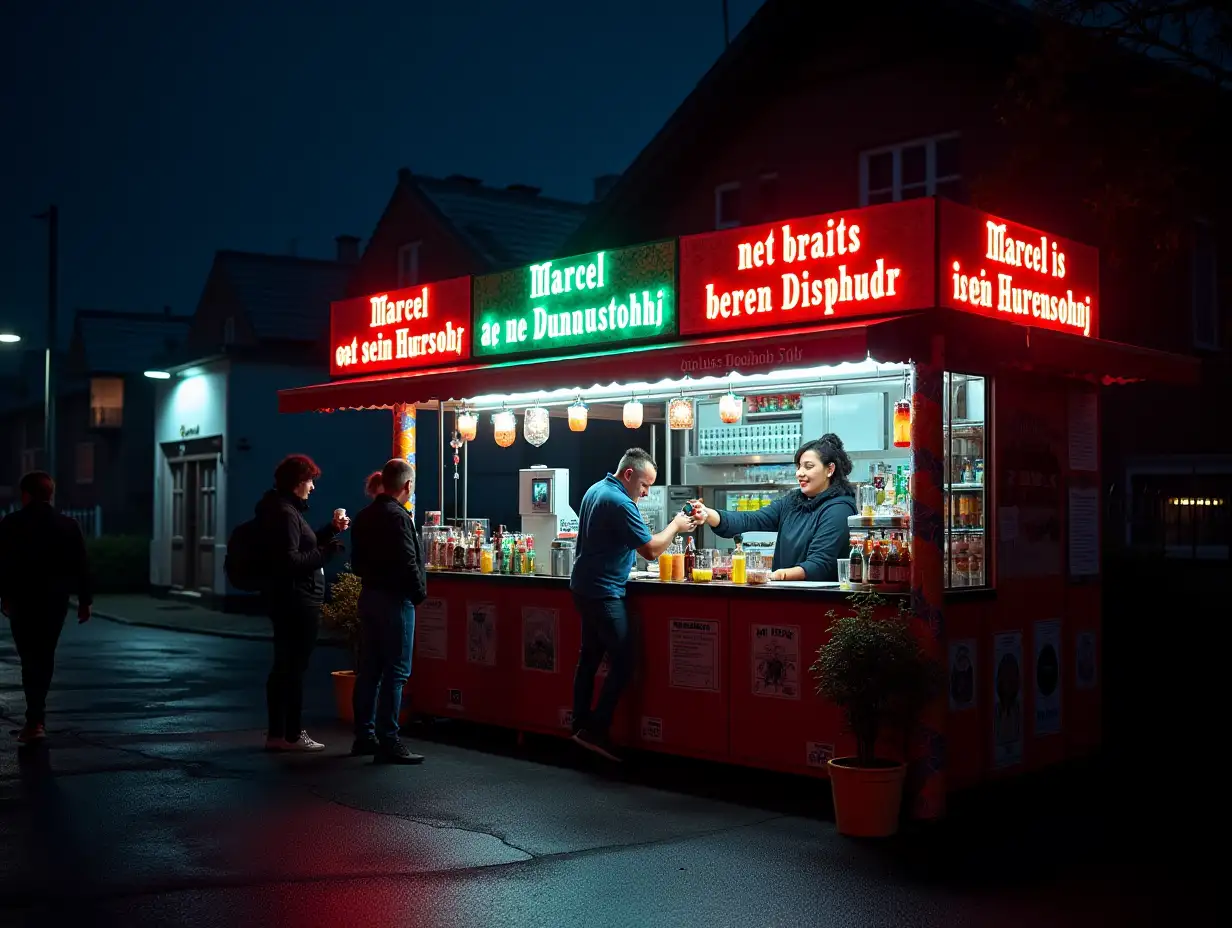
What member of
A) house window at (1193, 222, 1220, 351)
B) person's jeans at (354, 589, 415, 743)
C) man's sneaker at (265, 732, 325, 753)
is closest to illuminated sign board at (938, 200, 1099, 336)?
person's jeans at (354, 589, 415, 743)

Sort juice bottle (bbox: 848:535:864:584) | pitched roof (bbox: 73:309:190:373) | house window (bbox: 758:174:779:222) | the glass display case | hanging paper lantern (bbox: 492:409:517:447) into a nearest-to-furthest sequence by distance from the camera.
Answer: juice bottle (bbox: 848:535:864:584) < the glass display case < hanging paper lantern (bbox: 492:409:517:447) < house window (bbox: 758:174:779:222) < pitched roof (bbox: 73:309:190:373)

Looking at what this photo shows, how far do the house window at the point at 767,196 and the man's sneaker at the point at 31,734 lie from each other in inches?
525

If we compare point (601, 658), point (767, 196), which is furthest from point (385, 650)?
point (767, 196)

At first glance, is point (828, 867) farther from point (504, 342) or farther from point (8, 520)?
point (8, 520)

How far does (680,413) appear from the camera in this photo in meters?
12.4

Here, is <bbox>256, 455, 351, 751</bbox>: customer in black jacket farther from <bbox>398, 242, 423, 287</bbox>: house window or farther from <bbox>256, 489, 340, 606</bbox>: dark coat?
<bbox>398, 242, 423, 287</bbox>: house window

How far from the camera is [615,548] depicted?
10117 mm

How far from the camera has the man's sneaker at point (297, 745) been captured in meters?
10.7

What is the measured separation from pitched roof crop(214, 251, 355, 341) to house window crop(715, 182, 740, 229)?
985 cm

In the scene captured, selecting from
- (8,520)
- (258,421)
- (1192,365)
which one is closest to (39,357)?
(258,421)

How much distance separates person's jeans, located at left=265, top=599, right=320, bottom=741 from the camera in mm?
10367

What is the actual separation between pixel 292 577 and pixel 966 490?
475 cm

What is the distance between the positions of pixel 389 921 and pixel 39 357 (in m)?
56.5

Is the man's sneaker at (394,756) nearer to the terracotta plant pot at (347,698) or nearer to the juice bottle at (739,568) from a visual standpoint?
the terracotta plant pot at (347,698)
